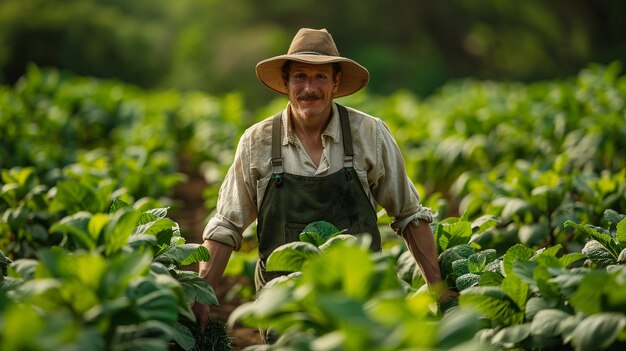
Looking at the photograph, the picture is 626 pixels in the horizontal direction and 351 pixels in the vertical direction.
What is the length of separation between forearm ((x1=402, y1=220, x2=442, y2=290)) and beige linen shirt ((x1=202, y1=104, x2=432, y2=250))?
0.04 m

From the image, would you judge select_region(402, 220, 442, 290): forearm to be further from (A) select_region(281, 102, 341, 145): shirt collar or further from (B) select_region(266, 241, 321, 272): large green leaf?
(B) select_region(266, 241, 321, 272): large green leaf

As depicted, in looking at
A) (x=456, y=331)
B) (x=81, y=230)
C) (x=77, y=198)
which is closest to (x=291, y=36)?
(x=77, y=198)

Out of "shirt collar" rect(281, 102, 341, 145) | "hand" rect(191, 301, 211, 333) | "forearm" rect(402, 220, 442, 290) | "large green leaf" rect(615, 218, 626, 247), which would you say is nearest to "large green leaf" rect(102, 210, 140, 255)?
"hand" rect(191, 301, 211, 333)

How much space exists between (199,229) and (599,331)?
4.73 meters

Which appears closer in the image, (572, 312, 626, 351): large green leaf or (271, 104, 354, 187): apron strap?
(572, 312, 626, 351): large green leaf

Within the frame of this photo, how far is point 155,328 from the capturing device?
265 cm

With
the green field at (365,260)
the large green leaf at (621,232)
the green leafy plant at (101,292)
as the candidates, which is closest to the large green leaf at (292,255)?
the green field at (365,260)

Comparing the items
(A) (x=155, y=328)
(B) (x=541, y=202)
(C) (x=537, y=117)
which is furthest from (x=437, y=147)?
(A) (x=155, y=328)

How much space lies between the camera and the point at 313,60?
3.51 meters

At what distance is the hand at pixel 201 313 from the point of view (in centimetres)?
342

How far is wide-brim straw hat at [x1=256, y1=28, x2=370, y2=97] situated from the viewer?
3.55m

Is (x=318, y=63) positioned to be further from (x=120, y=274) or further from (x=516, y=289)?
(x=120, y=274)

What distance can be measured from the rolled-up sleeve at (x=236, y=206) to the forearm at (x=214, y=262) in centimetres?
3

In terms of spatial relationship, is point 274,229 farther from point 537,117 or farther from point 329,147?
point 537,117
